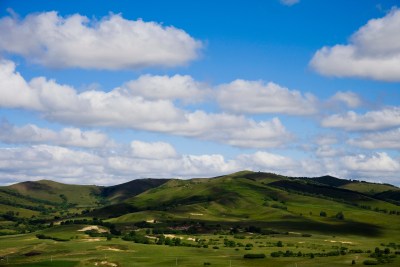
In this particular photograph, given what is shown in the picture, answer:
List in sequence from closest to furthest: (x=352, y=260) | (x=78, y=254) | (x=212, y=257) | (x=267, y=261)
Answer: (x=352, y=260)
(x=267, y=261)
(x=212, y=257)
(x=78, y=254)

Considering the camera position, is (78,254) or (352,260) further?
(78,254)

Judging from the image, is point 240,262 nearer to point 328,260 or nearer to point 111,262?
point 328,260

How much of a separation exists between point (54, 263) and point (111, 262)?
53.8 feet

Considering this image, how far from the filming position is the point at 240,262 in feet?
533

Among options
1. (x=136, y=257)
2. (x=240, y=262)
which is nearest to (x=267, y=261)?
(x=240, y=262)

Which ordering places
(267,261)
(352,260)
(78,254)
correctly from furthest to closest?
(78,254)
(267,261)
(352,260)

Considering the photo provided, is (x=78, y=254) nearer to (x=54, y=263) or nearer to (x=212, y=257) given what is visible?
(x=54, y=263)

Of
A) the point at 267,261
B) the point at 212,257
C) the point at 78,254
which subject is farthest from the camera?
the point at 78,254

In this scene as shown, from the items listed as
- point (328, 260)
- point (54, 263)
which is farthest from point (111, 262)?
point (328, 260)

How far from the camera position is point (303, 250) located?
198250mm

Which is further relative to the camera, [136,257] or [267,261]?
[136,257]

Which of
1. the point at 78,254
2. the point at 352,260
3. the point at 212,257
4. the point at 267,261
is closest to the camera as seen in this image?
the point at 352,260

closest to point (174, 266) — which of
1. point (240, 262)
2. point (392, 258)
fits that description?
point (240, 262)

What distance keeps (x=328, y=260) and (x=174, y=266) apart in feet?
141
